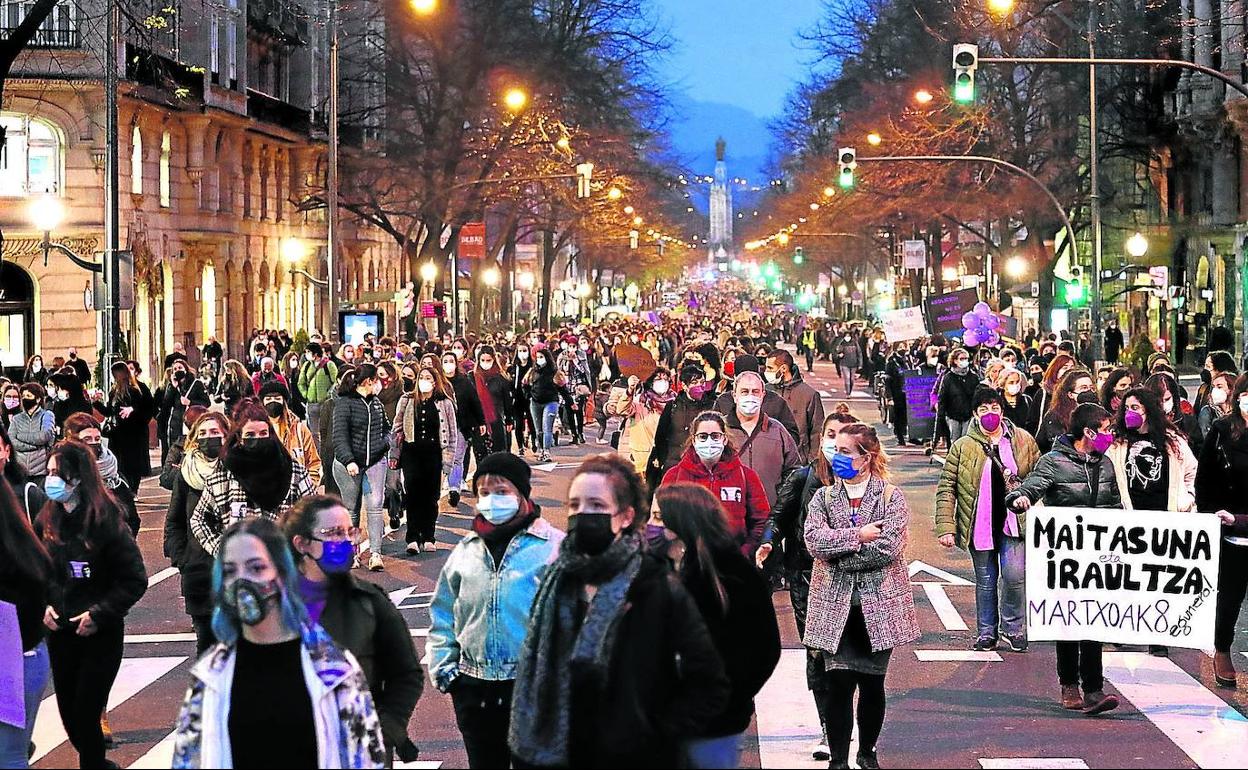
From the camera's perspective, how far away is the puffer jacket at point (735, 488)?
11.1 m

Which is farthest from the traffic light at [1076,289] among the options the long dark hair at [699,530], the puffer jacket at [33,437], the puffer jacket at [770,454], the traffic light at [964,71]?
the long dark hair at [699,530]

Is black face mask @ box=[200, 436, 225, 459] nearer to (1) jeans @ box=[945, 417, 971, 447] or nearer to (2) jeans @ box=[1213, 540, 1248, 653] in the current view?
(2) jeans @ box=[1213, 540, 1248, 653]

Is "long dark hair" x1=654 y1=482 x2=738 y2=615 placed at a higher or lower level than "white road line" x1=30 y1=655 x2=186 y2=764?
higher

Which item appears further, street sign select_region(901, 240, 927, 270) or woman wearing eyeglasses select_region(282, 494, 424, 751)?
street sign select_region(901, 240, 927, 270)

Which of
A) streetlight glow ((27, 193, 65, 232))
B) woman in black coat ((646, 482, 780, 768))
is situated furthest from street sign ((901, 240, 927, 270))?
woman in black coat ((646, 482, 780, 768))

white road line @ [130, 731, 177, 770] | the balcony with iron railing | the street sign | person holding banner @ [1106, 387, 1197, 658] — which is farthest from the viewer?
the street sign

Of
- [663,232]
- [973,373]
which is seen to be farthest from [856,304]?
[973,373]

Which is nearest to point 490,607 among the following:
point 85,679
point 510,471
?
point 510,471

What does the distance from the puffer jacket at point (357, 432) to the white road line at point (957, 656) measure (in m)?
5.63

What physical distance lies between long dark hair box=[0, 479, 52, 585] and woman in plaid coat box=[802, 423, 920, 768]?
10.9 feet

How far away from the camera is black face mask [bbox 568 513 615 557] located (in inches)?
244

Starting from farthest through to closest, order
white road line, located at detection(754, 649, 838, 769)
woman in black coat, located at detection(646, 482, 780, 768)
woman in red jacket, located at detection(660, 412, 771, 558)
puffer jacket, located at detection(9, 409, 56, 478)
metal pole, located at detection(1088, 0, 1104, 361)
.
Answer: metal pole, located at detection(1088, 0, 1104, 361) → puffer jacket, located at detection(9, 409, 56, 478) → woman in red jacket, located at detection(660, 412, 771, 558) → white road line, located at detection(754, 649, 838, 769) → woman in black coat, located at detection(646, 482, 780, 768)

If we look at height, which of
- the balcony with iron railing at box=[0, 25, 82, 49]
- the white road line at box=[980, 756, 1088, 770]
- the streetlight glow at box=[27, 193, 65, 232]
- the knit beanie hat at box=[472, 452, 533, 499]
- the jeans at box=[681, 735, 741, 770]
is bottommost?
the white road line at box=[980, 756, 1088, 770]

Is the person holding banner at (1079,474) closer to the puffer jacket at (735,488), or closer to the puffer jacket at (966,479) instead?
the puffer jacket at (966,479)
